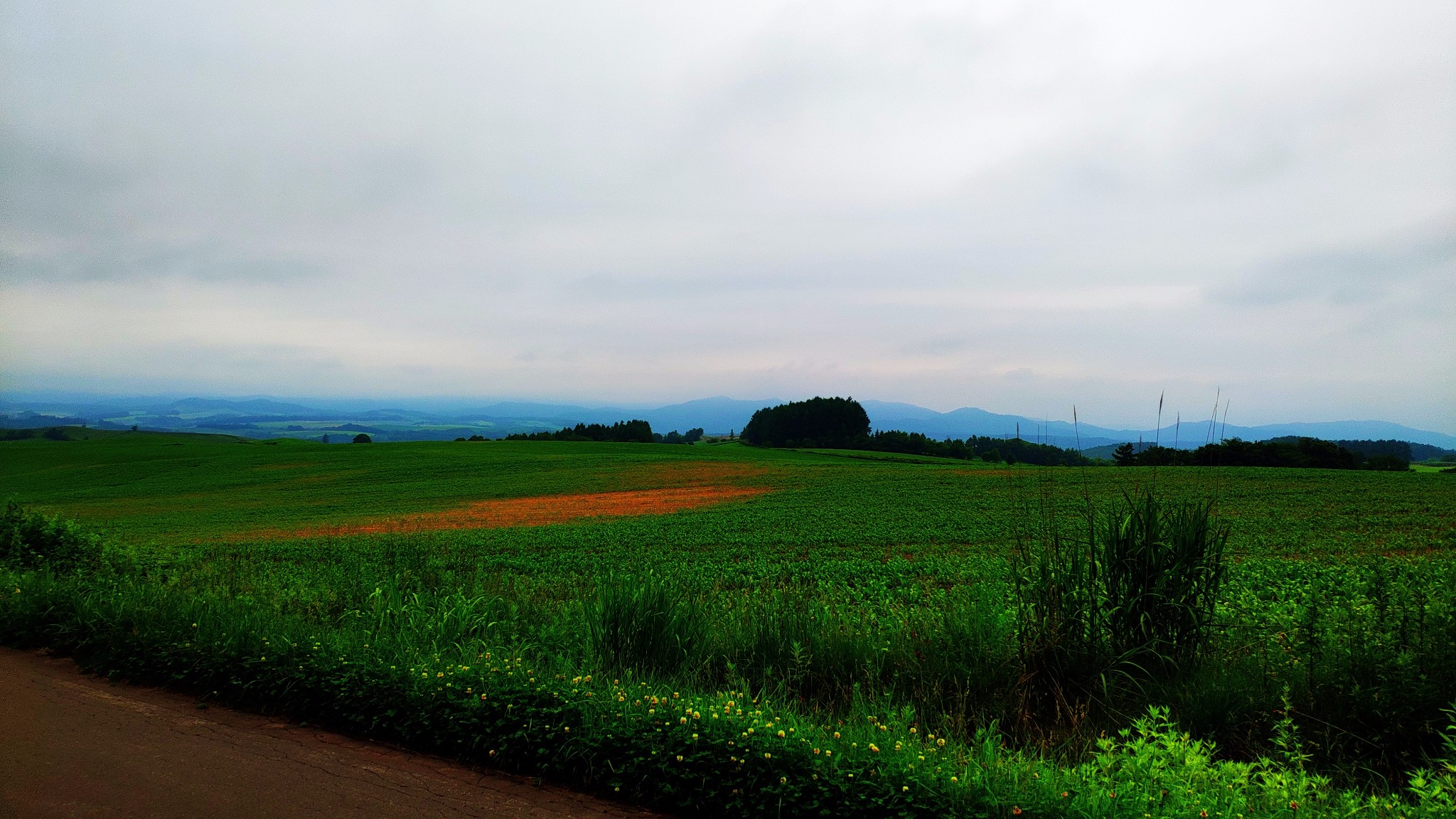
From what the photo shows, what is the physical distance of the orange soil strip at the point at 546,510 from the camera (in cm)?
2803

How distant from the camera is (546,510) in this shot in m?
33.9

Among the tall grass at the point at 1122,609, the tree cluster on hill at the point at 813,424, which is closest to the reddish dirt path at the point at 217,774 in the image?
the tall grass at the point at 1122,609

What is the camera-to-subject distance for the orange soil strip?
92.0ft

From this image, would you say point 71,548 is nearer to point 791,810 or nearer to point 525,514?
point 791,810

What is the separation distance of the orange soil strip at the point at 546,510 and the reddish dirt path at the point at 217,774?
19.1 m

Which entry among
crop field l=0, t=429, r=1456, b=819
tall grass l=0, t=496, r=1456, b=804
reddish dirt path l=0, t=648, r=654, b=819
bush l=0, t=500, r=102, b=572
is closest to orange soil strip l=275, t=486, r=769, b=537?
bush l=0, t=500, r=102, b=572

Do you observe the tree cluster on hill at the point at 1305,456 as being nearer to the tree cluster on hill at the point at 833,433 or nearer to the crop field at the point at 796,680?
the tree cluster on hill at the point at 833,433

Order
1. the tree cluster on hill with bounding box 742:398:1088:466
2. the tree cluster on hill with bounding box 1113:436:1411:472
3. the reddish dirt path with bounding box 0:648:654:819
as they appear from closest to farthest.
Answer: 1. the reddish dirt path with bounding box 0:648:654:819
2. the tree cluster on hill with bounding box 1113:436:1411:472
3. the tree cluster on hill with bounding box 742:398:1088:466

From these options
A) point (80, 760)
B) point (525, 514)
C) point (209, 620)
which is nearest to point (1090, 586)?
point (80, 760)

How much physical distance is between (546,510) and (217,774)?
30.4m

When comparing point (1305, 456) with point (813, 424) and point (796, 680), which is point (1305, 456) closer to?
point (796, 680)

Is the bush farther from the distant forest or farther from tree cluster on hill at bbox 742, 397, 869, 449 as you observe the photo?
tree cluster on hill at bbox 742, 397, 869, 449

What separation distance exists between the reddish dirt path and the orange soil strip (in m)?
19.1

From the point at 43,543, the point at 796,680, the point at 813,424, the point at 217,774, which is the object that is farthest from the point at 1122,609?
the point at 813,424
